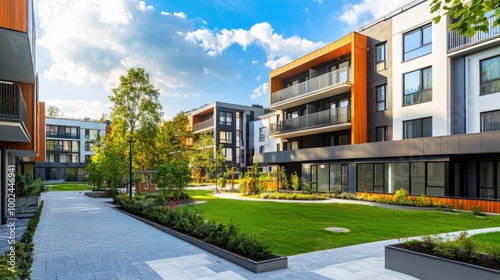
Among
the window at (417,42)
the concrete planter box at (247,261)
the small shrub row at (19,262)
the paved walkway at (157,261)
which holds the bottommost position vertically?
the paved walkway at (157,261)

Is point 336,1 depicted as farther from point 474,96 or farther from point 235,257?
point 235,257

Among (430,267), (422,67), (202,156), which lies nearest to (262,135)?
(202,156)

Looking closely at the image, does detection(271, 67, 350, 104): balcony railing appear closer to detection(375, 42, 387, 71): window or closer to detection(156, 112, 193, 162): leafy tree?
detection(375, 42, 387, 71): window

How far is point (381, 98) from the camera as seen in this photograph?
25094mm

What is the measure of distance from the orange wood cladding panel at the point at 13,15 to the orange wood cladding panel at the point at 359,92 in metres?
22.2

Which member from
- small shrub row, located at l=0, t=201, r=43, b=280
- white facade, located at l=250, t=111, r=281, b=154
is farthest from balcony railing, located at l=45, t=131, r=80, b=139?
small shrub row, located at l=0, t=201, r=43, b=280

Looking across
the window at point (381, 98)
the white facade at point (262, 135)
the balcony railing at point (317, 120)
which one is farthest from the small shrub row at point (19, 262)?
the white facade at point (262, 135)

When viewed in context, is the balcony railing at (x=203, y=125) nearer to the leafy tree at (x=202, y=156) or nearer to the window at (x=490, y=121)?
the leafy tree at (x=202, y=156)

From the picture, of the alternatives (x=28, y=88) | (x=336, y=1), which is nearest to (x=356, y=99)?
(x=336, y=1)

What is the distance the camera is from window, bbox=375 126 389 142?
24.7 m

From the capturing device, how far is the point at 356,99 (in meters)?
25.4

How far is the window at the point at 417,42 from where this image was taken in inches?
848

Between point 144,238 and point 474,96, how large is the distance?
801 inches

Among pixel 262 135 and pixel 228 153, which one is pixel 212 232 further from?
pixel 228 153
